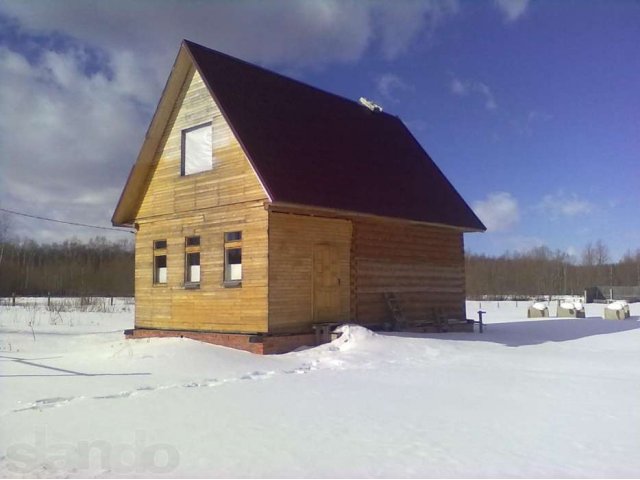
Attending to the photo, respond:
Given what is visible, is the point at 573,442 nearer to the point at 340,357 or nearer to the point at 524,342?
the point at 340,357

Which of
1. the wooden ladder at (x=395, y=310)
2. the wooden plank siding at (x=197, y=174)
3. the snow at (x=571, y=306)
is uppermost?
the wooden plank siding at (x=197, y=174)

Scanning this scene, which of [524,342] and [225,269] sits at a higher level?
[225,269]

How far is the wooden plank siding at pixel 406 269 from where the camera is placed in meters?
18.4

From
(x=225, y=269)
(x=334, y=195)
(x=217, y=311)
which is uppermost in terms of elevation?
(x=334, y=195)

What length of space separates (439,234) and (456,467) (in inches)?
614

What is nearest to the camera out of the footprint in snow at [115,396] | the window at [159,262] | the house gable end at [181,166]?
the footprint in snow at [115,396]

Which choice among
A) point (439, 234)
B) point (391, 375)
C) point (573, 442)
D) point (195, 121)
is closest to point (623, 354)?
point (439, 234)

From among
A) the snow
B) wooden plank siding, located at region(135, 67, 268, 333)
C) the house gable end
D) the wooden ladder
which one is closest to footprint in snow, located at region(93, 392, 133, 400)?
wooden plank siding, located at region(135, 67, 268, 333)

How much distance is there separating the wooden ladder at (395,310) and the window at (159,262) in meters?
6.96

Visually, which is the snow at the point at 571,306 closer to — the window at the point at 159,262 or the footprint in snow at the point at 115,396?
the window at the point at 159,262

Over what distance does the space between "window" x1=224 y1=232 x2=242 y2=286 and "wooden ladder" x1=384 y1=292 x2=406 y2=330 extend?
16.6ft

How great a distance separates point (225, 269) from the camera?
16.9 metres

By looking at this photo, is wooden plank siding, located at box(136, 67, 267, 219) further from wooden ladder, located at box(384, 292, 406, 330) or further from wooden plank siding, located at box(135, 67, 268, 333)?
wooden ladder, located at box(384, 292, 406, 330)

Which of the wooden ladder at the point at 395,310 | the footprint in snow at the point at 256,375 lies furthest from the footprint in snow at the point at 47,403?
the wooden ladder at the point at 395,310
